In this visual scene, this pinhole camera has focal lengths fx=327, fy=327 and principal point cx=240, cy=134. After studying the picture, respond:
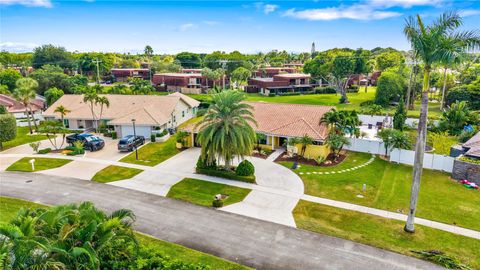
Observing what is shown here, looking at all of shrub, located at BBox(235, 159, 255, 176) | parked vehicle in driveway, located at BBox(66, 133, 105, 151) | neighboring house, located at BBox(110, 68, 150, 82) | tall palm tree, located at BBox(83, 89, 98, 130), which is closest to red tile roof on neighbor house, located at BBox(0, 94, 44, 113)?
tall palm tree, located at BBox(83, 89, 98, 130)

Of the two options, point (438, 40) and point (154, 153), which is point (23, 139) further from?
point (438, 40)

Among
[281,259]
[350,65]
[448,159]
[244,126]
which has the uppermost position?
[350,65]

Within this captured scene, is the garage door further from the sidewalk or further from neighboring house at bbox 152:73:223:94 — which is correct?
neighboring house at bbox 152:73:223:94

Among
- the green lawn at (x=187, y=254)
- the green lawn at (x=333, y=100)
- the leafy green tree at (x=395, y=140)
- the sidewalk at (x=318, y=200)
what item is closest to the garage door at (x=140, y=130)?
the sidewalk at (x=318, y=200)

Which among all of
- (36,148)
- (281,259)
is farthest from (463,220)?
(36,148)

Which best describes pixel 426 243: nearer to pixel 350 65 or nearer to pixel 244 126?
pixel 244 126

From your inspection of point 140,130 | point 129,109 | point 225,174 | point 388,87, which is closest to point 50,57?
point 129,109

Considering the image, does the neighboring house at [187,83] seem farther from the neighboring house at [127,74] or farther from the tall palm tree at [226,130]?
the tall palm tree at [226,130]
